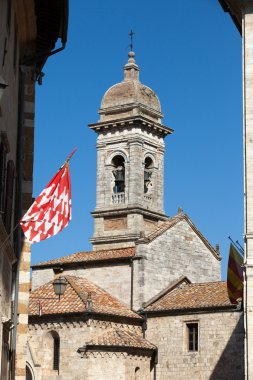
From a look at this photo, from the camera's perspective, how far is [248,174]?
22.4 m

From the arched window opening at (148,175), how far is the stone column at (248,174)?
107 feet

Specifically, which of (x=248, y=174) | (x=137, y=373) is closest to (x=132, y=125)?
(x=137, y=373)

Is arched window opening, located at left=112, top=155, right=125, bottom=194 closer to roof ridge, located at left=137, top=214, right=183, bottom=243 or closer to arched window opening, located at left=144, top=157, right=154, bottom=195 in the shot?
arched window opening, located at left=144, top=157, right=154, bottom=195

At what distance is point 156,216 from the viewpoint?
54.2 meters

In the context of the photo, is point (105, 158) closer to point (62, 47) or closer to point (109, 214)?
point (109, 214)

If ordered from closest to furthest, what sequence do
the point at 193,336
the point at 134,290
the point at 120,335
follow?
the point at 120,335 → the point at 193,336 → the point at 134,290

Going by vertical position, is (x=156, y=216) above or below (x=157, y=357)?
above

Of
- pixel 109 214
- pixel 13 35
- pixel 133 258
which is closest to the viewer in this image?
pixel 13 35

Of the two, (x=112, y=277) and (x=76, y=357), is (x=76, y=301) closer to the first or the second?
(x=76, y=357)

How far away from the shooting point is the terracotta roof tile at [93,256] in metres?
47.0

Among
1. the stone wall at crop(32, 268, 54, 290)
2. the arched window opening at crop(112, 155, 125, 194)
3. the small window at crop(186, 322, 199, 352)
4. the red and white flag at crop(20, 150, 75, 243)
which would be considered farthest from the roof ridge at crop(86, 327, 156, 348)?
the red and white flag at crop(20, 150, 75, 243)

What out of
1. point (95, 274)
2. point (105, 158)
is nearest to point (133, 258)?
point (95, 274)

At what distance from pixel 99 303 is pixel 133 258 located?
3.76 m

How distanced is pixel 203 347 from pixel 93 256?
31.6 feet
